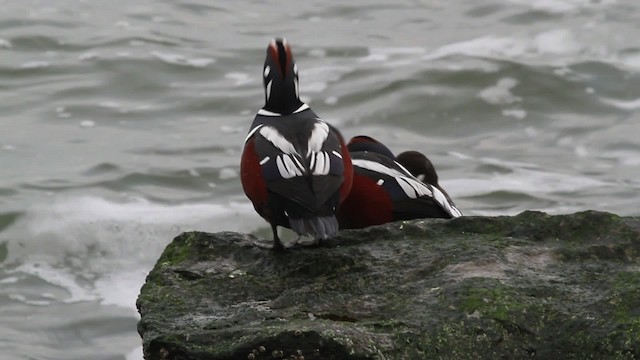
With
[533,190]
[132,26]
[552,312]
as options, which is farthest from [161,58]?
[552,312]

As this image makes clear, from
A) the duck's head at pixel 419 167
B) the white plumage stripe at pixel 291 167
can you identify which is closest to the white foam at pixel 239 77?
the duck's head at pixel 419 167

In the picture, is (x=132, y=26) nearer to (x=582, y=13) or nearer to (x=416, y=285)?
(x=582, y=13)

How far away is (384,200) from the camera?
5.09m

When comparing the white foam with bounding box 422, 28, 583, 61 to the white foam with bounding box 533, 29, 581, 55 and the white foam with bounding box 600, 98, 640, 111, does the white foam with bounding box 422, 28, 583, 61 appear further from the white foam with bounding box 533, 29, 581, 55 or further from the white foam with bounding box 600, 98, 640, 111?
the white foam with bounding box 600, 98, 640, 111

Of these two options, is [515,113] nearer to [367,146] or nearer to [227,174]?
[227,174]

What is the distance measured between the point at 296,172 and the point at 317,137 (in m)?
0.25

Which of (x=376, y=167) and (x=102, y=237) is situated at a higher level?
(x=376, y=167)

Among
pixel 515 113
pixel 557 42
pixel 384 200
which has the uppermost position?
pixel 557 42

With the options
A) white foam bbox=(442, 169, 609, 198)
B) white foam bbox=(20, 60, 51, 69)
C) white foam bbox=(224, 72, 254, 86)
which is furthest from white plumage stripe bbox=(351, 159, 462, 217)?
white foam bbox=(20, 60, 51, 69)

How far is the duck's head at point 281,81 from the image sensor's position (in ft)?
15.2

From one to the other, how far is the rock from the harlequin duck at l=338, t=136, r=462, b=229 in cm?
77

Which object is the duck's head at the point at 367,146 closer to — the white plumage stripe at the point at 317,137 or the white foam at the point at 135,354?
the white plumage stripe at the point at 317,137

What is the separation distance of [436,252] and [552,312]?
574 mm

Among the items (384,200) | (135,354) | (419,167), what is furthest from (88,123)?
(384,200)
